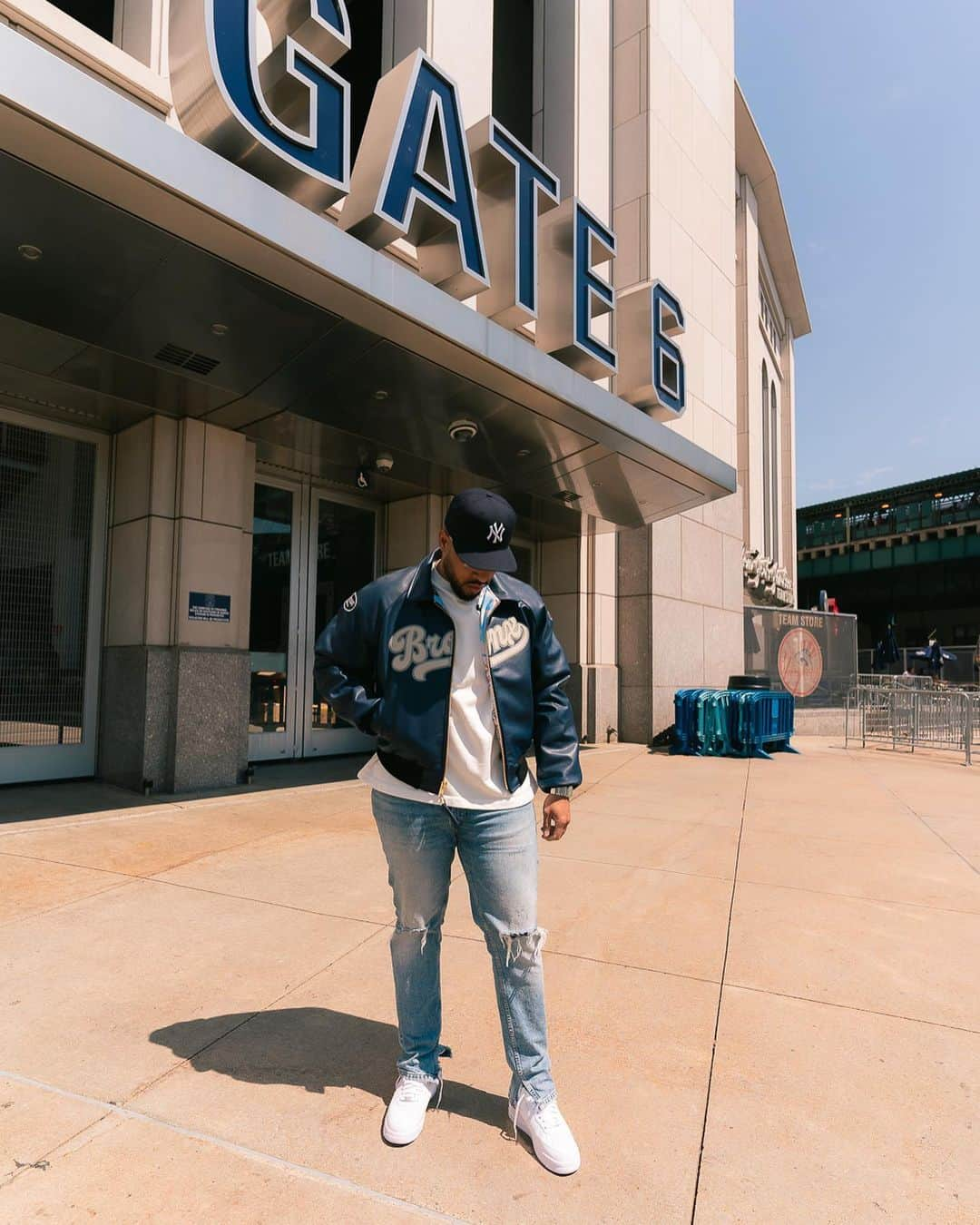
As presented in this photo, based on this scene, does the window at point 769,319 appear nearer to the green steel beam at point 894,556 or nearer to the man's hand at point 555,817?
the green steel beam at point 894,556

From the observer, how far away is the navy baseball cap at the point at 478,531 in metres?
2.36

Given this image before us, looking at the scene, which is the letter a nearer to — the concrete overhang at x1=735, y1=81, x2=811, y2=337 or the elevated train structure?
the concrete overhang at x1=735, y1=81, x2=811, y2=337

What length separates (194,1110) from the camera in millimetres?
2471

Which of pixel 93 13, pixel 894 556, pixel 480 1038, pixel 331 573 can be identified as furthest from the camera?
pixel 894 556

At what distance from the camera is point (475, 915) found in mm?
2570

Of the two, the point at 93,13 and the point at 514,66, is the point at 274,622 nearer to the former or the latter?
the point at 93,13

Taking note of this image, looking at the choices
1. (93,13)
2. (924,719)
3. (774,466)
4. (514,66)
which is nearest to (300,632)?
(93,13)

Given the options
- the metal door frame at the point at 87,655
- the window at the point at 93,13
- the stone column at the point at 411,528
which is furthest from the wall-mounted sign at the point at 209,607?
the window at the point at 93,13

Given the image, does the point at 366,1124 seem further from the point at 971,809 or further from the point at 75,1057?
the point at 971,809

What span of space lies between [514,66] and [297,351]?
933 centimetres

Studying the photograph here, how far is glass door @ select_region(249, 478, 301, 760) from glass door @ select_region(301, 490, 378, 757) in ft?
0.79

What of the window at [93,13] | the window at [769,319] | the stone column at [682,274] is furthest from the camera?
the window at [769,319]

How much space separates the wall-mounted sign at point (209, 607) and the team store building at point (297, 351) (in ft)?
0.10

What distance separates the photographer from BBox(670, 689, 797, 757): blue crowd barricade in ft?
41.5
